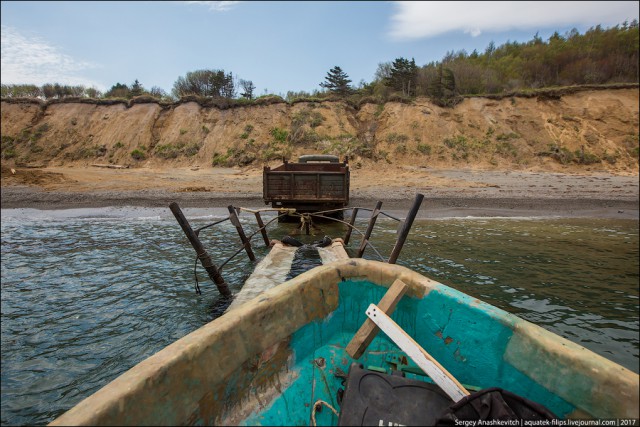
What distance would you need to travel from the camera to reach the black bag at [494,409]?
5.40 ft

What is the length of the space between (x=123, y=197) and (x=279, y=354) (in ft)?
56.0

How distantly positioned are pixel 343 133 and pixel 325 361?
2496 centimetres

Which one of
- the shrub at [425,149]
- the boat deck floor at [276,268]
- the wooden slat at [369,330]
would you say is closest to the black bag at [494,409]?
the wooden slat at [369,330]

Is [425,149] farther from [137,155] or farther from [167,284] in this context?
[137,155]

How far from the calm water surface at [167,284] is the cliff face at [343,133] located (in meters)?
14.0

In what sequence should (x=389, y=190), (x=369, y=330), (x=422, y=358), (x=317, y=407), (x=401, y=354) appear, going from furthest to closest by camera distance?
(x=389, y=190) → (x=401, y=354) → (x=369, y=330) → (x=317, y=407) → (x=422, y=358)

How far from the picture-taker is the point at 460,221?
1220cm

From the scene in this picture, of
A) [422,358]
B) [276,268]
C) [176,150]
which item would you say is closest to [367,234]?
[276,268]

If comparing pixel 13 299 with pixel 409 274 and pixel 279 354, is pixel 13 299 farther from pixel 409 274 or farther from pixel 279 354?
pixel 409 274

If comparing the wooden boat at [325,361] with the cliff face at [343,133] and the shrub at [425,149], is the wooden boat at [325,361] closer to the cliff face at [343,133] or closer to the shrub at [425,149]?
the cliff face at [343,133]

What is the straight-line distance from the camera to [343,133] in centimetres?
2622

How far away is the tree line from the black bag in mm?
29827

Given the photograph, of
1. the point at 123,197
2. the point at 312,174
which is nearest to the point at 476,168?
the point at 312,174

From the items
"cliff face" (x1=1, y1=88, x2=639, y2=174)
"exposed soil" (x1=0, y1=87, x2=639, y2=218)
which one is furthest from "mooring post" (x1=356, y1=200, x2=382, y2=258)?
"cliff face" (x1=1, y1=88, x2=639, y2=174)
